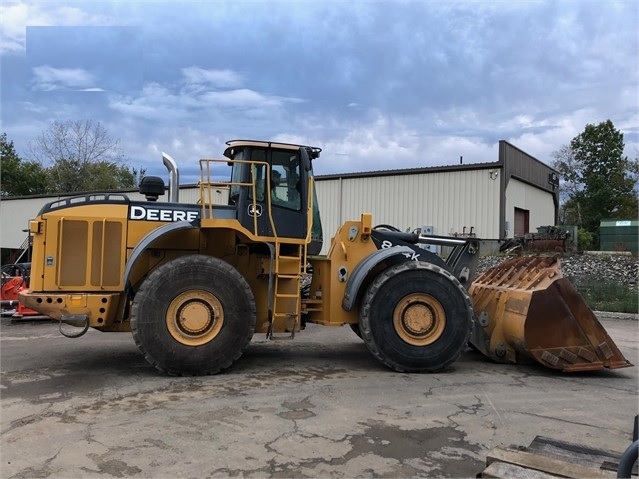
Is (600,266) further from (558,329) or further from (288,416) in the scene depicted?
(288,416)

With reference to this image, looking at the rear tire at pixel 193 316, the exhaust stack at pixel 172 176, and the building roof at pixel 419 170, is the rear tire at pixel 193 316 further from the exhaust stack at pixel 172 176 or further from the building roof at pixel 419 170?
the building roof at pixel 419 170

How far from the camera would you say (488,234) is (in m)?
21.3

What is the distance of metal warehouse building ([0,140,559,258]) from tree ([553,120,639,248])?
16359 mm

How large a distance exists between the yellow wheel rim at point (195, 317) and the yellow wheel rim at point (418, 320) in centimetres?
219

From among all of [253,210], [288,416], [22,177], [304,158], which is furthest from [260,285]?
[22,177]

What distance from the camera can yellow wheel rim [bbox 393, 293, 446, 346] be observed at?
672cm

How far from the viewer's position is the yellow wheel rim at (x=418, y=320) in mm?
6719

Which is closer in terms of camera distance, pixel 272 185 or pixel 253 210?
pixel 253 210

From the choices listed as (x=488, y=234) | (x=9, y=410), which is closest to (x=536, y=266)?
A: (x=9, y=410)

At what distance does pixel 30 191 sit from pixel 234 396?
40.9m

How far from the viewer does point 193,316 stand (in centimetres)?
627

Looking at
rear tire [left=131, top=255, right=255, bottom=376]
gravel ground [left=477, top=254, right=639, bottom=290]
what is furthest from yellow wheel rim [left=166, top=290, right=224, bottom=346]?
gravel ground [left=477, top=254, right=639, bottom=290]

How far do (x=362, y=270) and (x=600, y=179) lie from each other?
39.5 m

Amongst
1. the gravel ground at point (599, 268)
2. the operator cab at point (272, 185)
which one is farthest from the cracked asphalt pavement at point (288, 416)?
the gravel ground at point (599, 268)
